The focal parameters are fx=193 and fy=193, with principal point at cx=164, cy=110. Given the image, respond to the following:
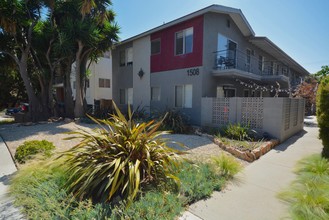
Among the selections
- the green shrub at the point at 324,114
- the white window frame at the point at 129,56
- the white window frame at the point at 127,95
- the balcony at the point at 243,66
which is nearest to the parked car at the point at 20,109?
the white window frame at the point at 127,95

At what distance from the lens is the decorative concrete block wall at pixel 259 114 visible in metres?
7.52

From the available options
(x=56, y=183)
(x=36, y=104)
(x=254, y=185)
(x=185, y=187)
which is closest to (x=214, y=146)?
(x=254, y=185)

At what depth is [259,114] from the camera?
7.93 m

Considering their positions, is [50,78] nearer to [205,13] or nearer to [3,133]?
[3,133]

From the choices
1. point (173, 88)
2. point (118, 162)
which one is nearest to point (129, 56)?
point (173, 88)

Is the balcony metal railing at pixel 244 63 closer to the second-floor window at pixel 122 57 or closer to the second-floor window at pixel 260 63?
the second-floor window at pixel 260 63

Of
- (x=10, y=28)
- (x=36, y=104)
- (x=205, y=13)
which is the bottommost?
(x=36, y=104)

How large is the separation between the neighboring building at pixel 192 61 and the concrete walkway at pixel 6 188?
8444 millimetres

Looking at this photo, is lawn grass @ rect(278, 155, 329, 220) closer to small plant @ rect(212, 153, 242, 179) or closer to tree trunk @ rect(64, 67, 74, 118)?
small plant @ rect(212, 153, 242, 179)

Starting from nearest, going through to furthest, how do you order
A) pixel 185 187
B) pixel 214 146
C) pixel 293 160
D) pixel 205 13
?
pixel 185 187, pixel 293 160, pixel 214 146, pixel 205 13

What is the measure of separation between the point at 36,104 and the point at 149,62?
7.70 metres

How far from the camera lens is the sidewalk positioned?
297 centimetres

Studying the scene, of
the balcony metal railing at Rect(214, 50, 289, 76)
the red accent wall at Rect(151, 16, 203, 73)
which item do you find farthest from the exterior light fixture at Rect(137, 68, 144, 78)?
the balcony metal railing at Rect(214, 50, 289, 76)

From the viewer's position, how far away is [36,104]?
11953mm
